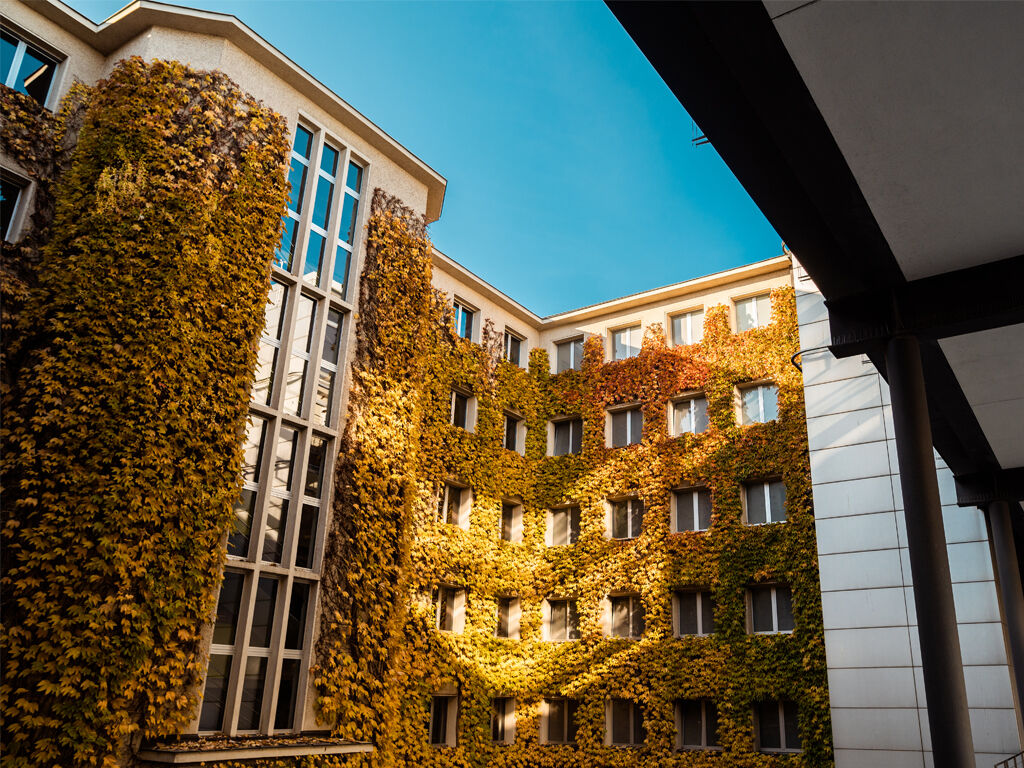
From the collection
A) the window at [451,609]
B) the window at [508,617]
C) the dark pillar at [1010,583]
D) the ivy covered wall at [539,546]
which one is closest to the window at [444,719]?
the ivy covered wall at [539,546]

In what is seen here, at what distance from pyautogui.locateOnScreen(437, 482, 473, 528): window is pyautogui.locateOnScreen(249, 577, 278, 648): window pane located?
7.24 metres

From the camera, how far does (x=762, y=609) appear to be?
66.7 feet

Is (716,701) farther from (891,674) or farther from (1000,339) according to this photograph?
(1000,339)

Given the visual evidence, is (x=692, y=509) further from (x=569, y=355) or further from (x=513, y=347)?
(x=513, y=347)

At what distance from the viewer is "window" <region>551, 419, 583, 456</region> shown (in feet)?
84.8

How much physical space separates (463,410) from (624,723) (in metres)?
9.75

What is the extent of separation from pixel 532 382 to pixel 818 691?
12.5 metres

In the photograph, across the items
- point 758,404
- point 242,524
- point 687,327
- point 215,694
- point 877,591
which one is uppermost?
point 687,327

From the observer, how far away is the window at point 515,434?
83.7 feet

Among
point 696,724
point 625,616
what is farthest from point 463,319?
point 696,724

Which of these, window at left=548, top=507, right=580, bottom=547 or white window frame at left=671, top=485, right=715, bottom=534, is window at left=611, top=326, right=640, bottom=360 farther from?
window at left=548, top=507, right=580, bottom=547

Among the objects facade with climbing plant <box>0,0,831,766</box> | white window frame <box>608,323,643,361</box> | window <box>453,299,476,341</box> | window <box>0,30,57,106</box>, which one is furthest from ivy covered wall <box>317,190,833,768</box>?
window <box>0,30,57,106</box>

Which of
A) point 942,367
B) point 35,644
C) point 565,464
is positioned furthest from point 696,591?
point 35,644

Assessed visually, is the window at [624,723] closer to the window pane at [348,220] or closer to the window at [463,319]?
the window at [463,319]
